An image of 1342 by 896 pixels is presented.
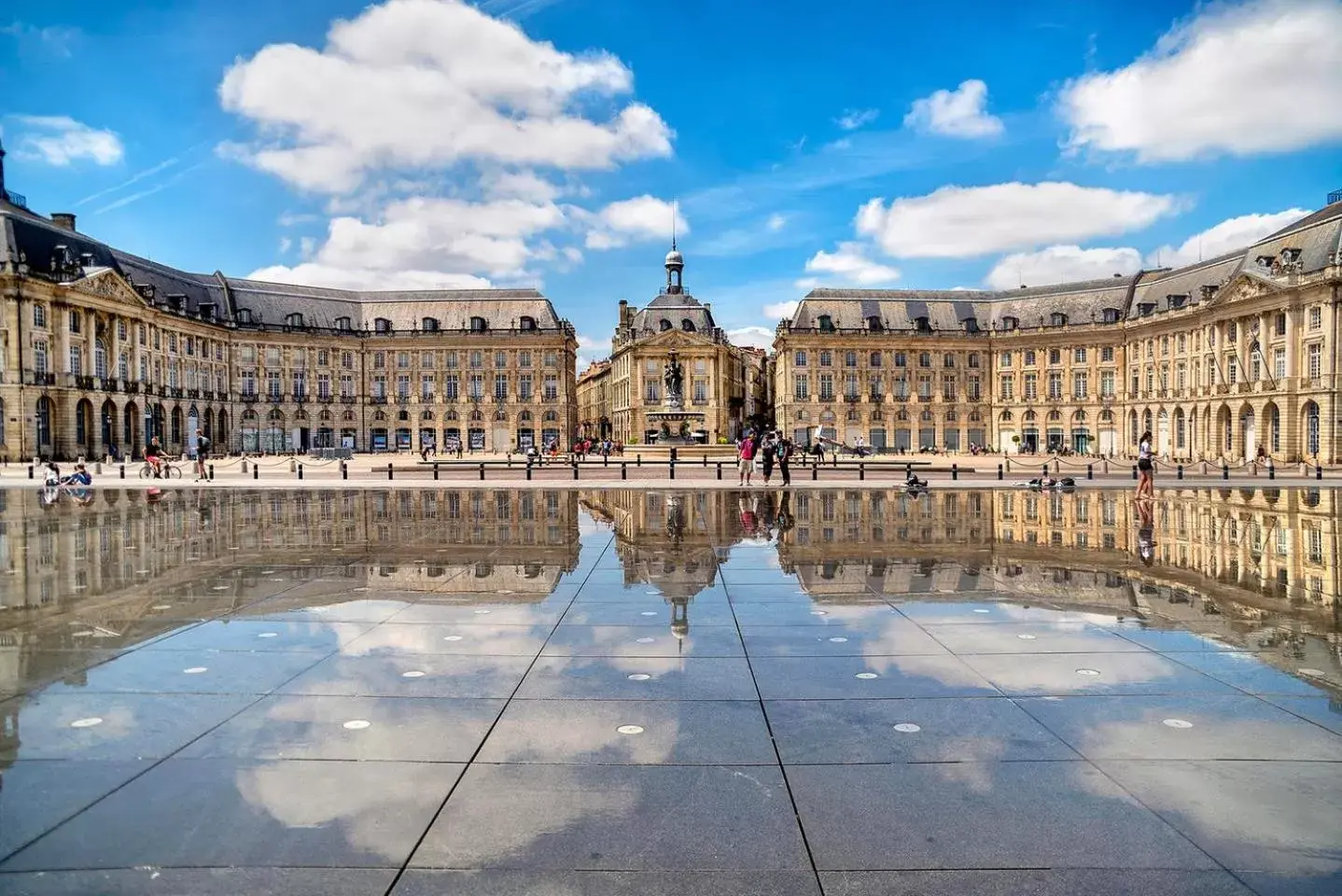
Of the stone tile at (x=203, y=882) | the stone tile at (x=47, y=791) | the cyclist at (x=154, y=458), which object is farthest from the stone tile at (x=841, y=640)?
the cyclist at (x=154, y=458)

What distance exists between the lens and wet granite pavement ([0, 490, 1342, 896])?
172 inches

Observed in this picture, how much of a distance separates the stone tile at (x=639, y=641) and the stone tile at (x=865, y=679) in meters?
0.63

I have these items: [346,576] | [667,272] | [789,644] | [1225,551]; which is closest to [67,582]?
[346,576]

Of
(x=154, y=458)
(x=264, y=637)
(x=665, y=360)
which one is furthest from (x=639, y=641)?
(x=665, y=360)

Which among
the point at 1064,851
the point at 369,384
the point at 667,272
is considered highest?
Answer: the point at 667,272

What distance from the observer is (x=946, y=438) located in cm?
9150

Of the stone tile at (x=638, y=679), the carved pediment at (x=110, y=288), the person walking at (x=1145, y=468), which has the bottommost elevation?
the stone tile at (x=638, y=679)

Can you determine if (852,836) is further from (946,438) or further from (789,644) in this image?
(946,438)

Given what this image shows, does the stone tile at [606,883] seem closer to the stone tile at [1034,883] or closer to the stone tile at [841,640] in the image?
the stone tile at [1034,883]

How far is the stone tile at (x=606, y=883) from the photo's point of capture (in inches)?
161

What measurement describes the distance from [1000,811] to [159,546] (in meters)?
15.1

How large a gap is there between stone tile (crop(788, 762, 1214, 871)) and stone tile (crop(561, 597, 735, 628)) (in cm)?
418

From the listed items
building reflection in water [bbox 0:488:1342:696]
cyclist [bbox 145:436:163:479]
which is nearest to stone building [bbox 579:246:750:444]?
cyclist [bbox 145:436:163:479]

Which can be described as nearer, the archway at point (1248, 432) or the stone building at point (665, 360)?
the archway at point (1248, 432)
